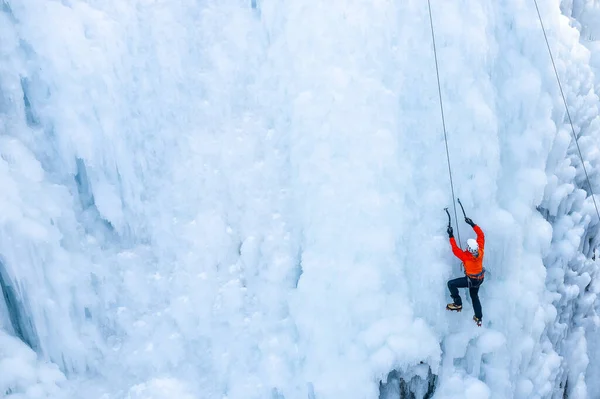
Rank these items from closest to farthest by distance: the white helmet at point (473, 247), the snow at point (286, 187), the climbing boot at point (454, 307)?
the white helmet at point (473, 247)
the snow at point (286, 187)
the climbing boot at point (454, 307)

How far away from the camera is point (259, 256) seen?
548cm

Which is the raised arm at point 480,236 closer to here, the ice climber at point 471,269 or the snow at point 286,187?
the ice climber at point 471,269

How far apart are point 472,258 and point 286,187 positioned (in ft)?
6.65

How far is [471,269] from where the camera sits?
5004 millimetres

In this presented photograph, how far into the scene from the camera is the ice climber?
16.3ft

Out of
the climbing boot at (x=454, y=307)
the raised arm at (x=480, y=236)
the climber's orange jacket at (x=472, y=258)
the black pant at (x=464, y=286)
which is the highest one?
the raised arm at (x=480, y=236)

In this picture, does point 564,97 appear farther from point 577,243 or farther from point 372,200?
point 372,200

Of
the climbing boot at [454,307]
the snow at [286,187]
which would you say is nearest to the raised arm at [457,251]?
A: the snow at [286,187]

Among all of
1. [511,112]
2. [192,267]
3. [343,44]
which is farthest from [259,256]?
[511,112]

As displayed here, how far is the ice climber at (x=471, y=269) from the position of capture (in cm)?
495

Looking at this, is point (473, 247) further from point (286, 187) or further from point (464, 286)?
point (286, 187)

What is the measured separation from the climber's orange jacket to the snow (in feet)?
1.17

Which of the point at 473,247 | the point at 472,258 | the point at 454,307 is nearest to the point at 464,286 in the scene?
the point at 454,307

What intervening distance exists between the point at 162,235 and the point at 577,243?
475 cm
